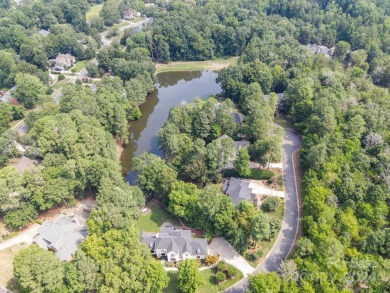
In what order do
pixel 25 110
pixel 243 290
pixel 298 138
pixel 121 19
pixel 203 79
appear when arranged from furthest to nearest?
pixel 121 19 < pixel 203 79 < pixel 25 110 < pixel 298 138 < pixel 243 290

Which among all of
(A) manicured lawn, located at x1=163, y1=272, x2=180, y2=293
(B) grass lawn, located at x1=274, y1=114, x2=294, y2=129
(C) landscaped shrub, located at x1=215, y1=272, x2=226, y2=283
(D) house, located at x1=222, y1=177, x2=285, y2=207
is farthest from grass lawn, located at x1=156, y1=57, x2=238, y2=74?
(C) landscaped shrub, located at x1=215, y1=272, x2=226, y2=283

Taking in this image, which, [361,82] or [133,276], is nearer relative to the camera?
[133,276]

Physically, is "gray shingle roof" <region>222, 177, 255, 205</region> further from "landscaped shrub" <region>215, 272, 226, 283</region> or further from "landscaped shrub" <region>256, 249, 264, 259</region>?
"landscaped shrub" <region>215, 272, 226, 283</region>

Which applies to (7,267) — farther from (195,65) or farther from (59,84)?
(195,65)

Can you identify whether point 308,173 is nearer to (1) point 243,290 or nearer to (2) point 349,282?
(2) point 349,282

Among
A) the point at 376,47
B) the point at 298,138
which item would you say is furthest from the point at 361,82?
the point at 376,47
